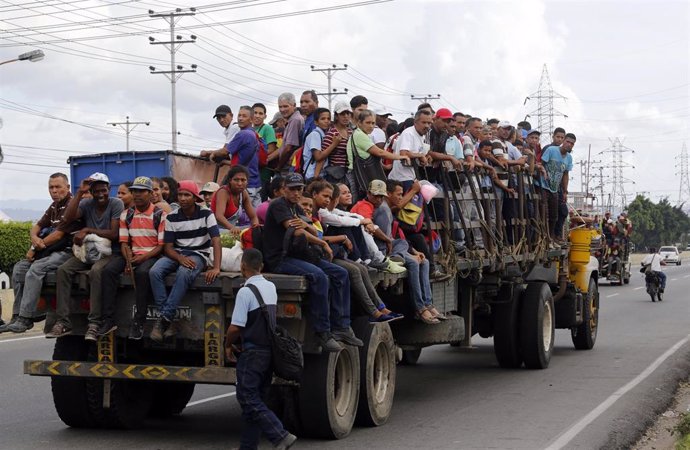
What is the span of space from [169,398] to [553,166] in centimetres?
793

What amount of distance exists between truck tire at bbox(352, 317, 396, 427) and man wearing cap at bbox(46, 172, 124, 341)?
7.51ft

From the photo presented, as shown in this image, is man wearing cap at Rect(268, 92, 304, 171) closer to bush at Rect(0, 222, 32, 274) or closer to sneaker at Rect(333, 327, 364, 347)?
sneaker at Rect(333, 327, 364, 347)

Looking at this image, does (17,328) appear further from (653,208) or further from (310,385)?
(653,208)

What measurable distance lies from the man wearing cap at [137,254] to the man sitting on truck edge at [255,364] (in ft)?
4.35

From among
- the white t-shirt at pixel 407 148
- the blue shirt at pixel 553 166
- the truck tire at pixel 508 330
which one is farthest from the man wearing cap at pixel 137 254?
the blue shirt at pixel 553 166

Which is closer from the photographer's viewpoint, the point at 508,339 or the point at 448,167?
the point at 448,167

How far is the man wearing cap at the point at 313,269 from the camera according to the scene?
30.5ft

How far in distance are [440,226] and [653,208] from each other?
11075 cm

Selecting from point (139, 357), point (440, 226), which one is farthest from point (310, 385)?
point (440, 226)

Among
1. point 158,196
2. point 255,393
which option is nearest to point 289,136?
point 158,196

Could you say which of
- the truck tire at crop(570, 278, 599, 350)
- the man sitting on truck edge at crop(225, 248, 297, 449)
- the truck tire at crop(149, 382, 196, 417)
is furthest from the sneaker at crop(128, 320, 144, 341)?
the truck tire at crop(570, 278, 599, 350)

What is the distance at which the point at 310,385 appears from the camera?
9516 millimetres

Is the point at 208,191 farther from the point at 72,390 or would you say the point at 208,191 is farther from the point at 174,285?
the point at 72,390

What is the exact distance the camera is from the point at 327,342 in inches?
368
